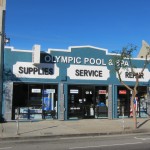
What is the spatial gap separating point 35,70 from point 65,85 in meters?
2.43

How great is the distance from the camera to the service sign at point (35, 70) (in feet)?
78.5

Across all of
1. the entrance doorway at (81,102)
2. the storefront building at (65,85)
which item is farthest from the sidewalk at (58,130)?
the entrance doorway at (81,102)

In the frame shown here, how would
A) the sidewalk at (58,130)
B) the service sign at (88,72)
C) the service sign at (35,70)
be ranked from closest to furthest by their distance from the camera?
1. the sidewalk at (58,130)
2. the service sign at (35,70)
3. the service sign at (88,72)

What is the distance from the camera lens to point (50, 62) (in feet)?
81.5

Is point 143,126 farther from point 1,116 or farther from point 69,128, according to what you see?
point 1,116

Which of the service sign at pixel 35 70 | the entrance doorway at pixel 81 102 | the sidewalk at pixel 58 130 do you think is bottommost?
the sidewalk at pixel 58 130

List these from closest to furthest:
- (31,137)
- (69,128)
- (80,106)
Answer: (31,137) < (69,128) < (80,106)

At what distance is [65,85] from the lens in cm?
2517

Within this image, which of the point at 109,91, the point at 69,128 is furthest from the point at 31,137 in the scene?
the point at 109,91

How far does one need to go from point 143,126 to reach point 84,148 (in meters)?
9.79

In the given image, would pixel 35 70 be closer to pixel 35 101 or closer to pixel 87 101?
pixel 35 101

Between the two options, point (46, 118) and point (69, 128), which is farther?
point (46, 118)

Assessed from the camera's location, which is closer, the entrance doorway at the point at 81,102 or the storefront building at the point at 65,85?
the storefront building at the point at 65,85

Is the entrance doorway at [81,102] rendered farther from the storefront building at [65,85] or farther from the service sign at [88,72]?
the service sign at [88,72]
